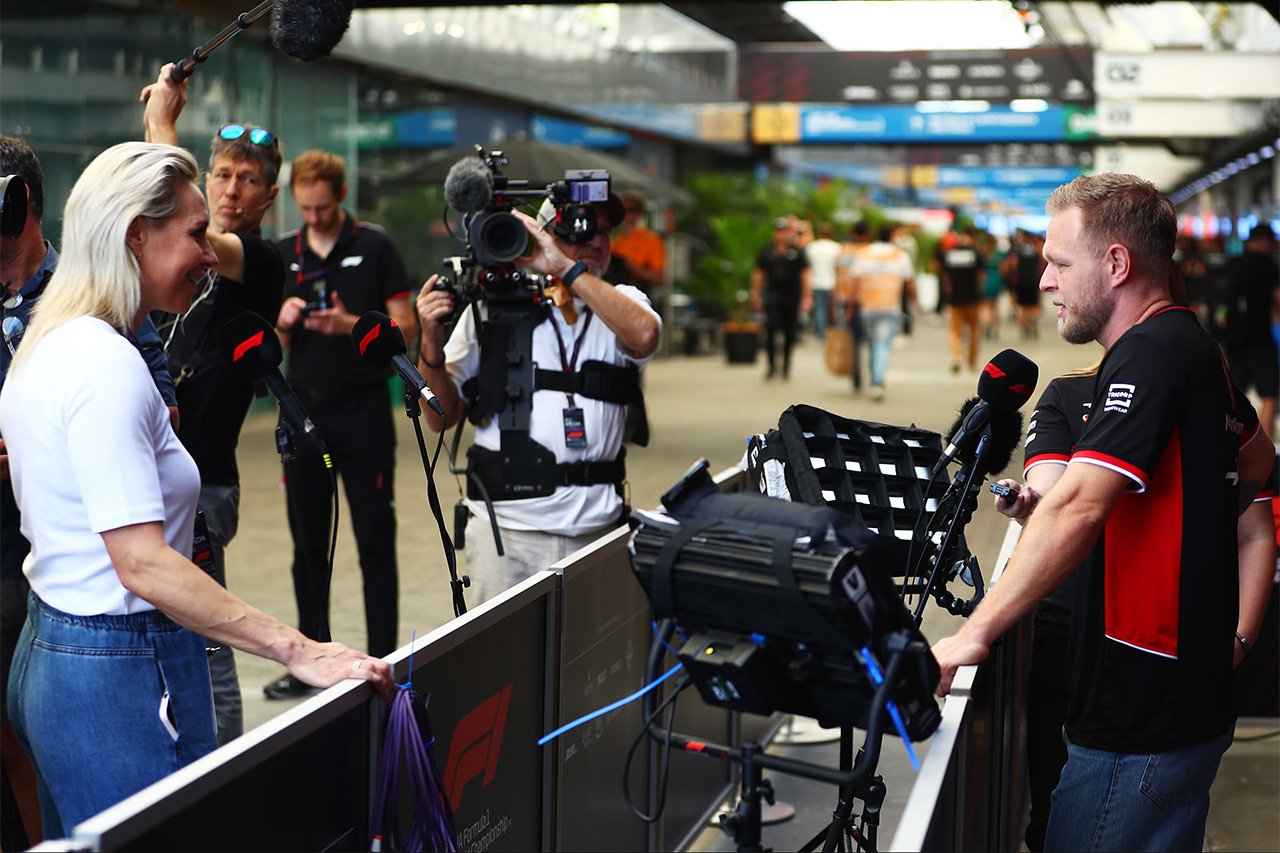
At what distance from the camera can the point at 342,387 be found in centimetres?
571

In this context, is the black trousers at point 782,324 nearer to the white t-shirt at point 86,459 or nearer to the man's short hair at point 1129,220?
the man's short hair at point 1129,220

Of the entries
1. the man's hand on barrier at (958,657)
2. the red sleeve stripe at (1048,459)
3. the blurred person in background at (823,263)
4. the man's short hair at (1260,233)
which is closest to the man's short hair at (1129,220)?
the red sleeve stripe at (1048,459)

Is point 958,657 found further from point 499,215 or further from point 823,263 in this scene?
point 823,263

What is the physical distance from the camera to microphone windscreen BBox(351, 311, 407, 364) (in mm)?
3305

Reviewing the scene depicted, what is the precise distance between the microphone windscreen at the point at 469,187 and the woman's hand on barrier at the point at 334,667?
5.84ft

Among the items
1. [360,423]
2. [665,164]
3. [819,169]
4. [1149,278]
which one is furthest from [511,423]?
[819,169]

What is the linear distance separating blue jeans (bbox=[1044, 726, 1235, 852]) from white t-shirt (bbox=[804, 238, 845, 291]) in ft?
60.9

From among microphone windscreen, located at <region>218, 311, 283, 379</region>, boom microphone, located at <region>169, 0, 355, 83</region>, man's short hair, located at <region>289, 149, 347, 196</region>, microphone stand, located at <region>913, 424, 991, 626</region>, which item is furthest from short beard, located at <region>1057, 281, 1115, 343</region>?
man's short hair, located at <region>289, 149, 347, 196</region>

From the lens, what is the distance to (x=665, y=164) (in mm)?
27859

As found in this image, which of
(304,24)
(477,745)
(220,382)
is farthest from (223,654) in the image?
(304,24)

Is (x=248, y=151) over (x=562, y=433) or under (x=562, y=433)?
over

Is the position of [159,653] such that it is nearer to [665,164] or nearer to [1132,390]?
Result: [1132,390]

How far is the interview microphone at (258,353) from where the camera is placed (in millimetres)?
3299

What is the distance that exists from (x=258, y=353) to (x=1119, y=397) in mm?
1860
